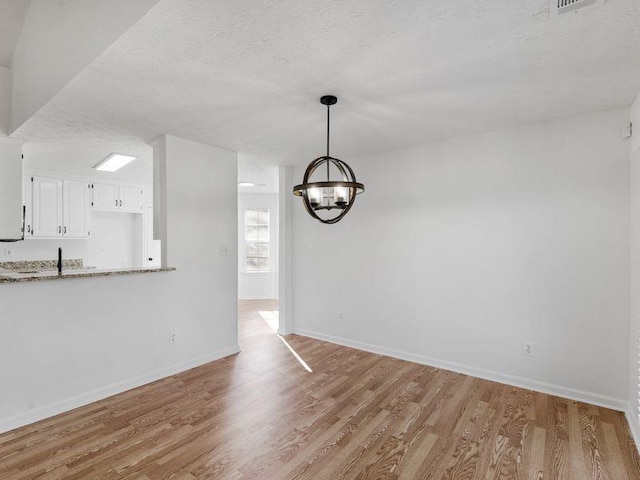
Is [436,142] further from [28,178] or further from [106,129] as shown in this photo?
[28,178]

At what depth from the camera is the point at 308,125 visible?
3176mm

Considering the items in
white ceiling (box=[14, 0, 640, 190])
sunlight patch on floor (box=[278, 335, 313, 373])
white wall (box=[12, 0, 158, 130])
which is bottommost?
sunlight patch on floor (box=[278, 335, 313, 373])

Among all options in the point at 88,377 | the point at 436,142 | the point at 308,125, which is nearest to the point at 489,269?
the point at 436,142

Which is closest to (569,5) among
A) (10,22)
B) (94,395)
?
→ (10,22)

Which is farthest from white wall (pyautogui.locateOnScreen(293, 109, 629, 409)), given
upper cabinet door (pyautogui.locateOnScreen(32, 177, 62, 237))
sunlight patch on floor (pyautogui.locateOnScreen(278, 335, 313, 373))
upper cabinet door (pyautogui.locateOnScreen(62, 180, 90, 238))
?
upper cabinet door (pyautogui.locateOnScreen(32, 177, 62, 237))

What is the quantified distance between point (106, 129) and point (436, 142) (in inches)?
132

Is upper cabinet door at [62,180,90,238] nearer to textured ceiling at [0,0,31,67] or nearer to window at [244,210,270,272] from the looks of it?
textured ceiling at [0,0,31,67]

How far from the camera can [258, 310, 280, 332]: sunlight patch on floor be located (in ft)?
17.3

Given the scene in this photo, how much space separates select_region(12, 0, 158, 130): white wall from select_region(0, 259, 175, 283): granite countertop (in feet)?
4.43

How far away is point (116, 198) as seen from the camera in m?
5.80

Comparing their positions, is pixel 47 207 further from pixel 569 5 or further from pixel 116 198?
pixel 569 5

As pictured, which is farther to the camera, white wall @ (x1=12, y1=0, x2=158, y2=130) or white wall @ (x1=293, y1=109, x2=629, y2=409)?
white wall @ (x1=293, y1=109, x2=629, y2=409)

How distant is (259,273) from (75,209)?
3632mm

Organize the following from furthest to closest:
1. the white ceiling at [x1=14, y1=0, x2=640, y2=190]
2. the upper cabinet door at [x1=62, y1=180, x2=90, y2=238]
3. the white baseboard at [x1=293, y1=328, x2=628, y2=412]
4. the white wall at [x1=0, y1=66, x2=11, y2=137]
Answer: the upper cabinet door at [x1=62, y1=180, x2=90, y2=238], the white wall at [x1=0, y1=66, x2=11, y2=137], the white baseboard at [x1=293, y1=328, x2=628, y2=412], the white ceiling at [x1=14, y1=0, x2=640, y2=190]
